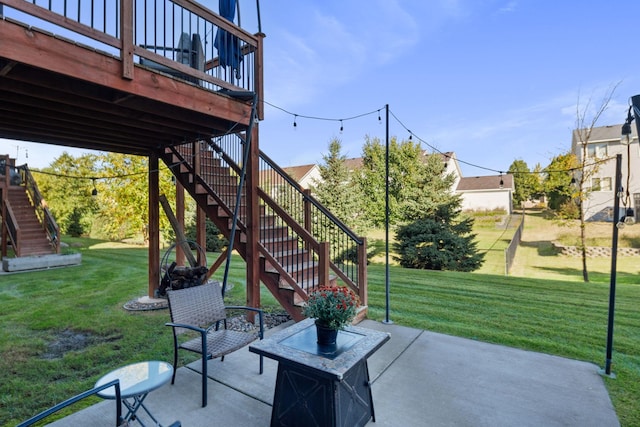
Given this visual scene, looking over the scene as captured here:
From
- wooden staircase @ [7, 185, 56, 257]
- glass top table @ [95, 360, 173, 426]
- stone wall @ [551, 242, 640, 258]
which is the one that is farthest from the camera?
stone wall @ [551, 242, 640, 258]

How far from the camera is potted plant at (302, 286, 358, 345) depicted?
2.29 meters

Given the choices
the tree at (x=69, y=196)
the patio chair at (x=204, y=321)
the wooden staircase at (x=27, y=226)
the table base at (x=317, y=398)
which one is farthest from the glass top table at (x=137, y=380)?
the tree at (x=69, y=196)

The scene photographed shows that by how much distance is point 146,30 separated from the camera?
3279 mm

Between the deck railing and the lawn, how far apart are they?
10.0ft

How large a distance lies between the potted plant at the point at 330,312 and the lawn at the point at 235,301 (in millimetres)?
2233

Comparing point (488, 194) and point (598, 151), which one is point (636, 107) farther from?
point (488, 194)

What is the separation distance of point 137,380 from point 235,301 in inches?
154

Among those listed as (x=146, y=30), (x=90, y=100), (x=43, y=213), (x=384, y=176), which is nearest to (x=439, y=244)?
(x=384, y=176)

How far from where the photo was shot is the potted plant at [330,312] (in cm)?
229

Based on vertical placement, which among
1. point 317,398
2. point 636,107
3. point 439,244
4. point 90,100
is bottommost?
point 439,244

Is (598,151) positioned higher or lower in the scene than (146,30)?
higher

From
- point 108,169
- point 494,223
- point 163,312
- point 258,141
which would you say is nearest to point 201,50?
point 258,141

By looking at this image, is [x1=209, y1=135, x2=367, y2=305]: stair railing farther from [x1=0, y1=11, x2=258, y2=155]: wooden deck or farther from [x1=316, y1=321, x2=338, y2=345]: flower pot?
[x1=316, y1=321, x2=338, y2=345]: flower pot

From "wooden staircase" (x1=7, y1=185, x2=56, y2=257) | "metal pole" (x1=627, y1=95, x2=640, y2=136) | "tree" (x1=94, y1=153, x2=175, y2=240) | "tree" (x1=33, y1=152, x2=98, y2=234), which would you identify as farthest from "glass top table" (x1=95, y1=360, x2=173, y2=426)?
"tree" (x1=33, y1=152, x2=98, y2=234)
